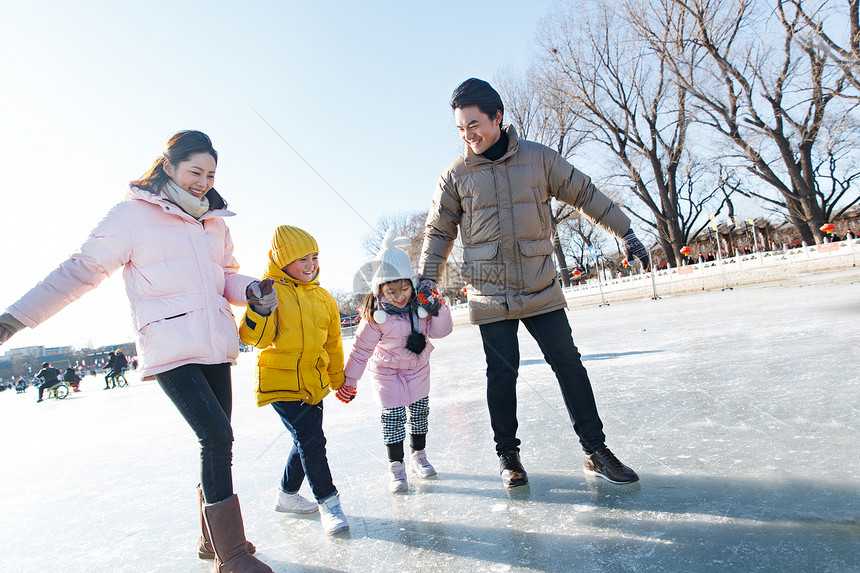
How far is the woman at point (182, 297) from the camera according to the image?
5.54 feet

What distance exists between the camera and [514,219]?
7.60 ft

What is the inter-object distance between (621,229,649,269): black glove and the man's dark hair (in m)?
0.76

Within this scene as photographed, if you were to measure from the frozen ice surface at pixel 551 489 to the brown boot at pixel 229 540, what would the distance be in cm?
15

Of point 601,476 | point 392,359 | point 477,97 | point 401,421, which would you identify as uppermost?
point 477,97

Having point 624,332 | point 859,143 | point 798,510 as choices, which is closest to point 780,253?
point 859,143

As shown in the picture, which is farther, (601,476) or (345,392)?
(345,392)

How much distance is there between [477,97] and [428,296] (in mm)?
891

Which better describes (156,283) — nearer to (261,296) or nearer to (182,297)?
(182,297)

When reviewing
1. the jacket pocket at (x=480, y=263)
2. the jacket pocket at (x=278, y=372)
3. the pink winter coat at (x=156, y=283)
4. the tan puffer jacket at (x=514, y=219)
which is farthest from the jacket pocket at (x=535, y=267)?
the pink winter coat at (x=156, y=283)

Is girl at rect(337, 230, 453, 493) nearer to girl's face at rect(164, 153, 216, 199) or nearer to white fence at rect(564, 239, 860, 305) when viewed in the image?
girl's face at rect(164, 153, 216, 199)

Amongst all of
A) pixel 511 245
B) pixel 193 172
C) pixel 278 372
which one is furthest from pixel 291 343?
pixel 511 245

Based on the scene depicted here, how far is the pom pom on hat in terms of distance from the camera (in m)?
2.55

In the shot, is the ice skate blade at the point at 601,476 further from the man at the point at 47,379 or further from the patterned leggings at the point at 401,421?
the man at the point at 47,379

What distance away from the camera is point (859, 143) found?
54.6 ft
